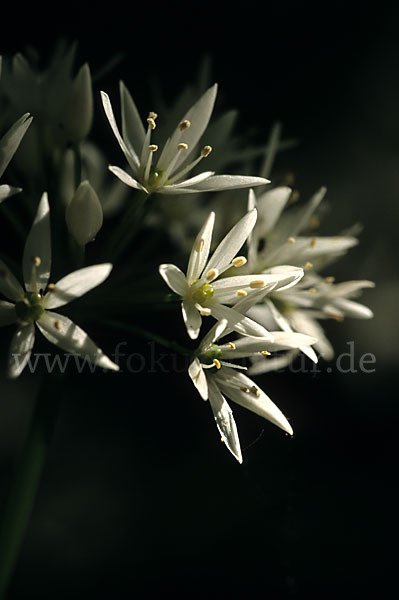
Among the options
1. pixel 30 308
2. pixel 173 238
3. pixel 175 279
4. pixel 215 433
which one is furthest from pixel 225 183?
pixel 215 433

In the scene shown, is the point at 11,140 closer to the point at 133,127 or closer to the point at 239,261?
the point at 133,127

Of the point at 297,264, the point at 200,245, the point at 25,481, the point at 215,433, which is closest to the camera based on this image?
the point at 200,245

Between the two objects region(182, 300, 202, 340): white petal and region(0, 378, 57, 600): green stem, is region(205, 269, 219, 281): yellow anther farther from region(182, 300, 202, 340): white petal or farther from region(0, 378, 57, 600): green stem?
region(0, 378, 57, 600): green stem

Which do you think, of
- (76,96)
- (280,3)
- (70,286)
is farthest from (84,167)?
(280,3)

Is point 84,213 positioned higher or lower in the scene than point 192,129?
lower

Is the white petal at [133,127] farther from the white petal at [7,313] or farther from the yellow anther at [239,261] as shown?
the white petal at [7,313]

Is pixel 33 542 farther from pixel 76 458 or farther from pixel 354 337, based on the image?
pixel 354 337
